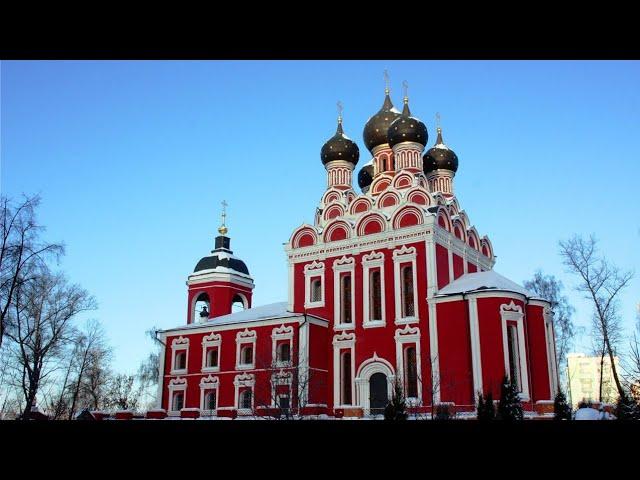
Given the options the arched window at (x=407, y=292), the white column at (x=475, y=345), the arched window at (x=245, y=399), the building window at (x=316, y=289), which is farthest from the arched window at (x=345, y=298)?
the white column at (x=475, y=345)

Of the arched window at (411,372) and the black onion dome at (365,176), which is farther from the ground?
the black onion dome at (365,176)

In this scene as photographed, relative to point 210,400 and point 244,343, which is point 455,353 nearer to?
point 244,343

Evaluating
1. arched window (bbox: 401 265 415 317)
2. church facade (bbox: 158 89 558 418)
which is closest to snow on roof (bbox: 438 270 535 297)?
church facade (bbox: 158 89 558 418)

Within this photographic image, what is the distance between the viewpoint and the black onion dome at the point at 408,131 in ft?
104

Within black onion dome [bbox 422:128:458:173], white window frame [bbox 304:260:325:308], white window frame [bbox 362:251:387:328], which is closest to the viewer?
white window frame [bbox 362:251:387:328]

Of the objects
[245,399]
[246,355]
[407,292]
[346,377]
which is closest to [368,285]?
[407,292]

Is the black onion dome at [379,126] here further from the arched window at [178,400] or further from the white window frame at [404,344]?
the arched window at [178,400]

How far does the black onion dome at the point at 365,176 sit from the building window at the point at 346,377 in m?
12.0

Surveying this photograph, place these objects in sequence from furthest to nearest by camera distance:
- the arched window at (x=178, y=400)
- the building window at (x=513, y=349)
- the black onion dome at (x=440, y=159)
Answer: the black onion dome at (x=440, y=159) < the arched window at (x=178, y=400) < the building window at (x=513, y=349)

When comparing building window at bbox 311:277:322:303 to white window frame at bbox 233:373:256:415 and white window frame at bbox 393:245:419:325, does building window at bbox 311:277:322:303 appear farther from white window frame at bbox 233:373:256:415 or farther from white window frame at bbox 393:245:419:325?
white window frame at bbox 233:373:256:415

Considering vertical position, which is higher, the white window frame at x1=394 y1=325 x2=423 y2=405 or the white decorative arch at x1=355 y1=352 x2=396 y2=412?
the white window frame at x1=394 y1=325 x2=423 y2=405

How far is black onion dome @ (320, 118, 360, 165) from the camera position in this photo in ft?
113

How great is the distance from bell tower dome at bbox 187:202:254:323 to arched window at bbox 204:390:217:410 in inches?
302
